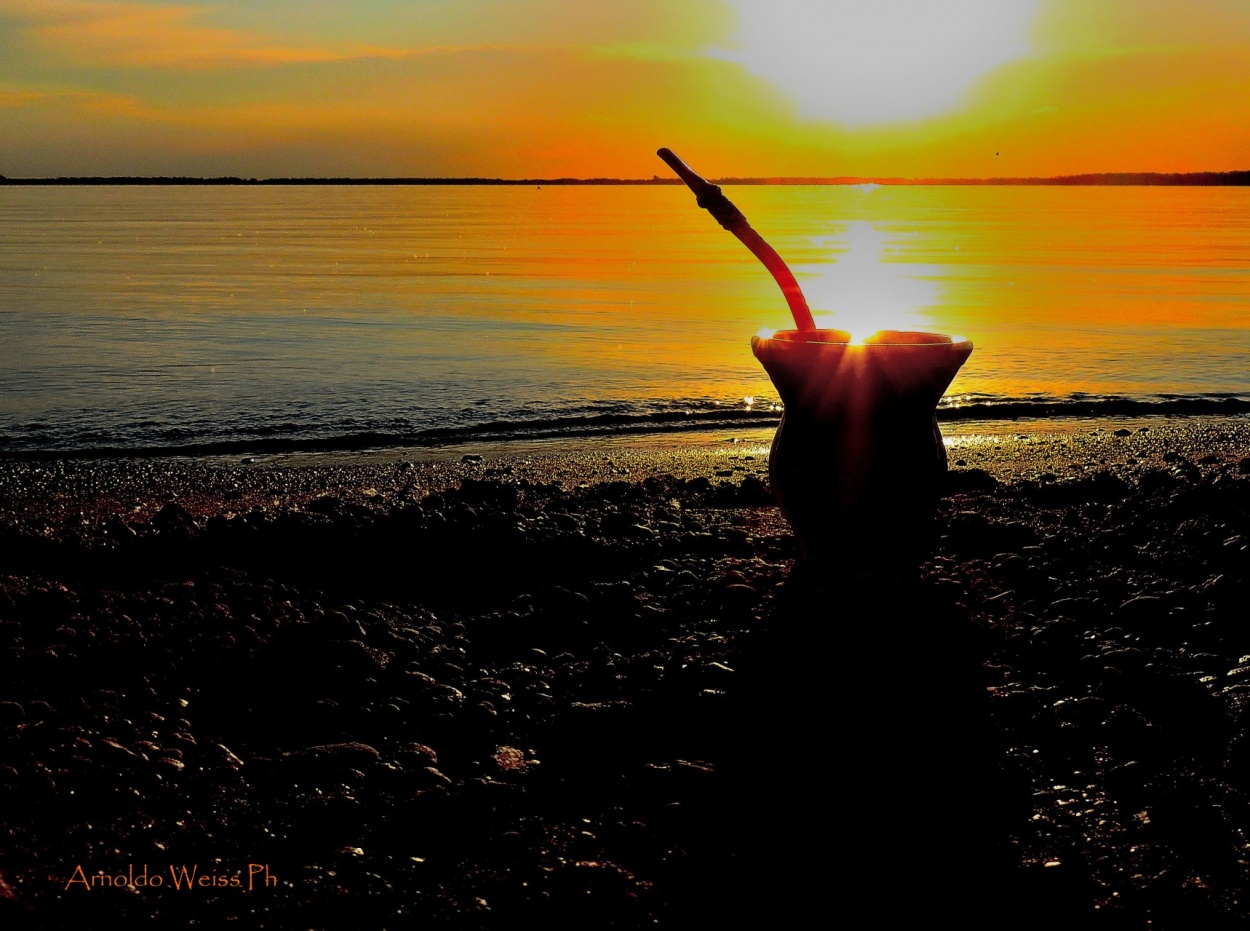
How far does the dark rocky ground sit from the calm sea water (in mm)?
5225

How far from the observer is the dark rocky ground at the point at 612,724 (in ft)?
8.62

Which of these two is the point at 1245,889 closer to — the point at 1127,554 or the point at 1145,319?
the point at 1127,554

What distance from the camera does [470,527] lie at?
5.36 m

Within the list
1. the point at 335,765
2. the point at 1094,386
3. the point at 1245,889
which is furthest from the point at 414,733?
the point at 1094,386

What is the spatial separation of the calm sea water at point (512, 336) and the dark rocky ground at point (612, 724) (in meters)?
5.22

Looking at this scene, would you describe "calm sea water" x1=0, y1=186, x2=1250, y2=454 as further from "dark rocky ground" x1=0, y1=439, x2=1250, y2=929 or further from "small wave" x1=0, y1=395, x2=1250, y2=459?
"dark rocky ground" x1=0, y1=439, x2=1250, y2=929

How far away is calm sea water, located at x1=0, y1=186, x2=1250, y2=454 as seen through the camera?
10.9m

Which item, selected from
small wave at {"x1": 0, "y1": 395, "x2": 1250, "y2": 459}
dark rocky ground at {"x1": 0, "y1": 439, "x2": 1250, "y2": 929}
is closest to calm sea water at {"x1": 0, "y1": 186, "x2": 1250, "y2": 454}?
small wave at {"x1": 0, "y1": 395, "x2": 1250, "y2": 459}

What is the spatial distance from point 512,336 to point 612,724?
45.1 feet

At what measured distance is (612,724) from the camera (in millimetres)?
3471
